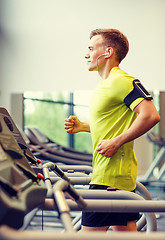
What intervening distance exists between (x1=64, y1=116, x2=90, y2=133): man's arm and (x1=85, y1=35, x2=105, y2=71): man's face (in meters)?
0.26

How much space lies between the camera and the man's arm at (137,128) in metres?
1.46

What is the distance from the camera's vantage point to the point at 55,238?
796 millimetres

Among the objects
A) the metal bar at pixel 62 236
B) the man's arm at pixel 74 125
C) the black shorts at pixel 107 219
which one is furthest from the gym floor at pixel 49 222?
the metal bar at pixel 62 236

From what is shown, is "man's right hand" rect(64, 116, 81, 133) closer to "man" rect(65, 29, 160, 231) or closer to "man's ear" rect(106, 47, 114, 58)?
"man" rect(65, 29, 160, 231)

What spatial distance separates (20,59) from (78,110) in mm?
1280

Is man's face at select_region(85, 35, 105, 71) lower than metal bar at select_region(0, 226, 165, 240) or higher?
higher

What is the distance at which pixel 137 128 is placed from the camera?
1470 millimetres

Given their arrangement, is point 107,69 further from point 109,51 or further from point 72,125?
point 72,125

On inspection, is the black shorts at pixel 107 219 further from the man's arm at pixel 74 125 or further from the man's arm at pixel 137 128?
the man's arm at pixel 74 125

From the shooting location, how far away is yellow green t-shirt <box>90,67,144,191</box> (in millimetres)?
1591

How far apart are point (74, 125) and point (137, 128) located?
448mm

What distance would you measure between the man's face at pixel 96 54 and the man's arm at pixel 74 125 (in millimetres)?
257

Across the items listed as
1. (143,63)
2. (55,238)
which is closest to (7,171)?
(55,238)

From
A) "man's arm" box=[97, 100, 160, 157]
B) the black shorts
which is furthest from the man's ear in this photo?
the black shorts
